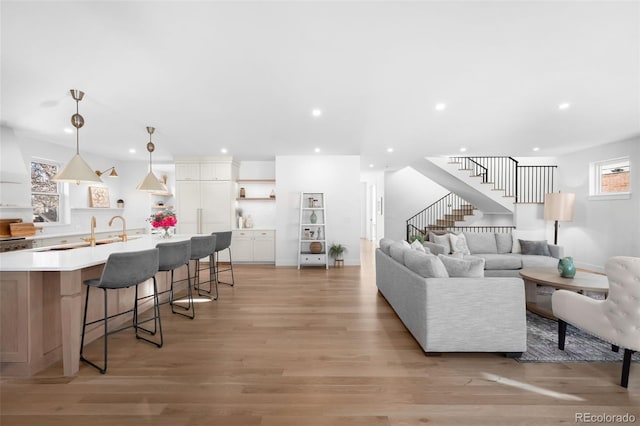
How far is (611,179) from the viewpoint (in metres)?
6.07

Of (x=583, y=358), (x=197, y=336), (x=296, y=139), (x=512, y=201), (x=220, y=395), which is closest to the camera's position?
(x=220, y=395)

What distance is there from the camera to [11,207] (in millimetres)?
4285

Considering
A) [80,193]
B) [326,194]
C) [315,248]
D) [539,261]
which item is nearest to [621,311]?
[539,261]

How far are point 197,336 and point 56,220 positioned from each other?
502 cm

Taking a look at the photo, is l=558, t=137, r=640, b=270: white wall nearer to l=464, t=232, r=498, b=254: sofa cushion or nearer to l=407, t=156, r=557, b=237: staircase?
l=407, t=156, r=557, b=237: staircase

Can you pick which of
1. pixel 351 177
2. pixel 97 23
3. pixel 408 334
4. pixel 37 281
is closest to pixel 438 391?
pixel 408 334

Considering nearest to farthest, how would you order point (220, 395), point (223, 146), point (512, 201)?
point (220, 395)
point (223, 146)
point (512, 201)

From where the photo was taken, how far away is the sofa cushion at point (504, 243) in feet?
18.4

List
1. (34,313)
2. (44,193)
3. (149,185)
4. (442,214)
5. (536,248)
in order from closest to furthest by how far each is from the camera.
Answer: (34,313)
(149,185)
(536,248)
(44,193)
(442,214)

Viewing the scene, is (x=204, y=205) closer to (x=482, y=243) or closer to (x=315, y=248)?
(x=315, y=248)

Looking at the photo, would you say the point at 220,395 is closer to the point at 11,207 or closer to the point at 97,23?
the point at 97,23

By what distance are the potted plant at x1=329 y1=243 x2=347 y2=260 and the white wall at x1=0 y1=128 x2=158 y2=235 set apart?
472 cm

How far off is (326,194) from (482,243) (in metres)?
3.44

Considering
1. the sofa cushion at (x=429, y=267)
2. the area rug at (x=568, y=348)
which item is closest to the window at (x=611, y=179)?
the area rug at (x=568, y=348)
